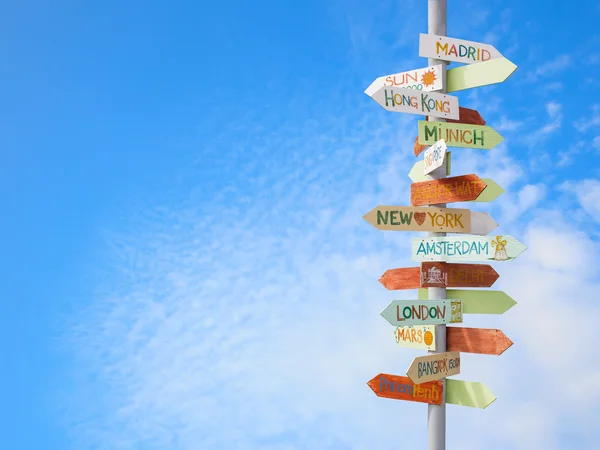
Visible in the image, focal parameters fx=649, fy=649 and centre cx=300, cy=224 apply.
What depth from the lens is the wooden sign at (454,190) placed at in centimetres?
459

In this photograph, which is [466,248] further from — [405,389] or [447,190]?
[405,389]

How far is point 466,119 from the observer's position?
4.98 metres

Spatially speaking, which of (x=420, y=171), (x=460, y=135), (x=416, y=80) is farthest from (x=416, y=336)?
(x=416, y=80)

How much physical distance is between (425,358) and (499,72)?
213cm

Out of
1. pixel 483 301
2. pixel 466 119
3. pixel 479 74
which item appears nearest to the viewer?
pixel 483 301

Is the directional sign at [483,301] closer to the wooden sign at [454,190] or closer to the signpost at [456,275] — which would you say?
the signpost at [456,275]

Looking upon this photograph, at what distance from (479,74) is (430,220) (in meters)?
1.18

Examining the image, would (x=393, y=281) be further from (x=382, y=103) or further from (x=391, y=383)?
(x=382, y=103)

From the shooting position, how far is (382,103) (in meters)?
4.61

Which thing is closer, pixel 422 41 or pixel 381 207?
pixel 381 207

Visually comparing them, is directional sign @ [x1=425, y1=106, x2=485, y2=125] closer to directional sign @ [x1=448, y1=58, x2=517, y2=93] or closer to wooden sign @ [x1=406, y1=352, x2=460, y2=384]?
directional sign @ [x1=448, y1=58, x2=517, y2=93]

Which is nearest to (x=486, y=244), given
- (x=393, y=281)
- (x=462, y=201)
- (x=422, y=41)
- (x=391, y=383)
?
(x=462, y=201)

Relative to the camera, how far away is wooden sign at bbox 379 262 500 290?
4.71 metres

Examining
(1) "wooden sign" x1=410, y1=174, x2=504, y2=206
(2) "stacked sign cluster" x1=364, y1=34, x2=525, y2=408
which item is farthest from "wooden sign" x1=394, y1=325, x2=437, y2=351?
(1) "wooden sign" x1=410, y1=174, x2=504, y2=206
